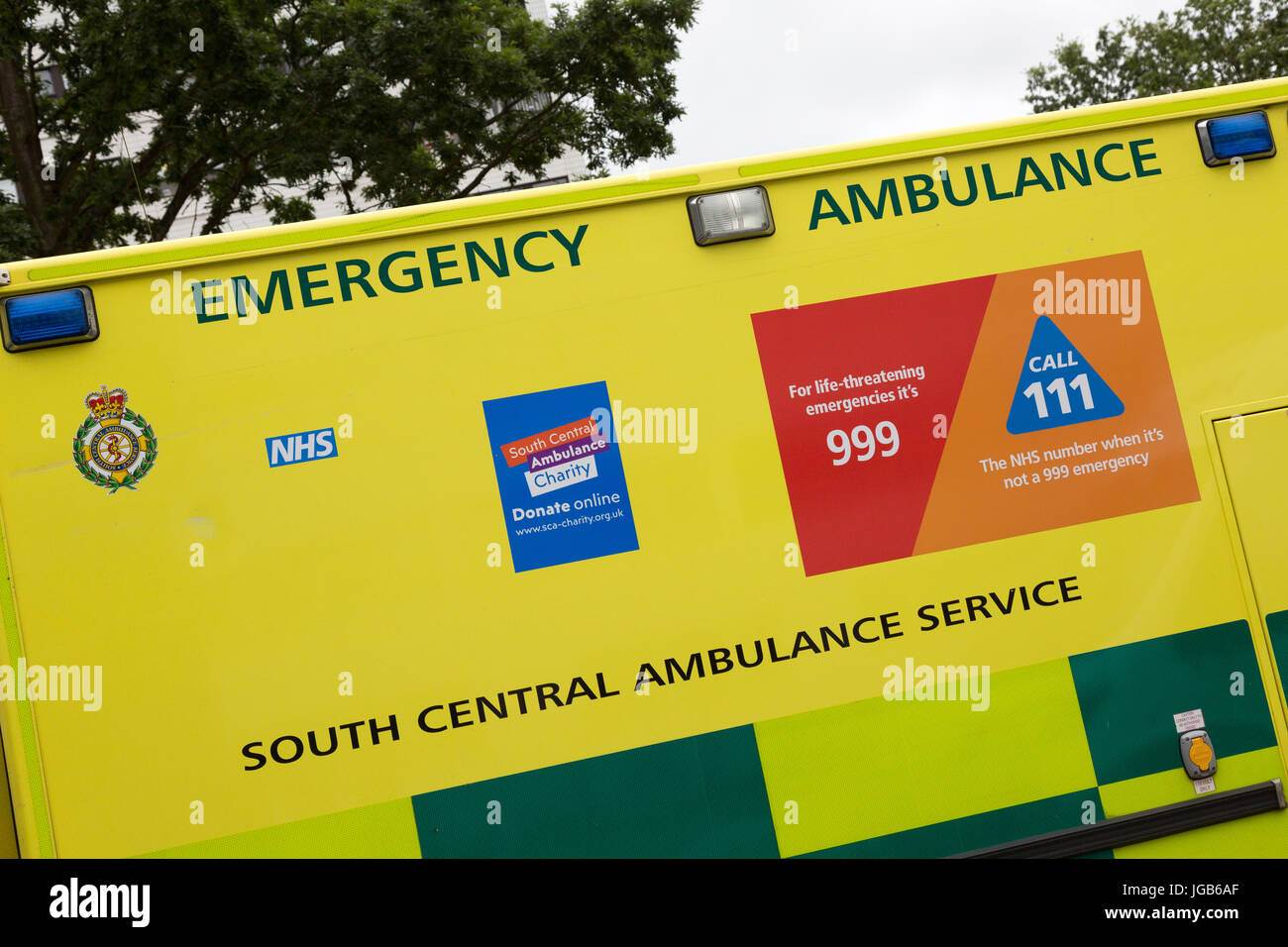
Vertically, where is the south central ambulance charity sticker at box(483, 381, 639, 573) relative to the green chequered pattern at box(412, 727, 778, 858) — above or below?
above

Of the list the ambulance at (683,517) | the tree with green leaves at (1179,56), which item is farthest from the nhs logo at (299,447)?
the tree with green leaves at (1179,56)

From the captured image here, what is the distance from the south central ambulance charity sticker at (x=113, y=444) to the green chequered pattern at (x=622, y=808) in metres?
1.22

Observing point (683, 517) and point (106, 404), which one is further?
point (683, 517)

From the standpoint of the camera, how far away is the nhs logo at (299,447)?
2748 millimetres

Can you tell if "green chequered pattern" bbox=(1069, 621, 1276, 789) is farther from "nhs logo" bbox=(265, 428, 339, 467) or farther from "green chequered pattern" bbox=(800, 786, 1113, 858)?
"nhs logo" bbox=(265, 428, 339, 467)

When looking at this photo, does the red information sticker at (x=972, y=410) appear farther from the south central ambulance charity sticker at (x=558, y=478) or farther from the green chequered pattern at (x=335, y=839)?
the green chequered pattern at (x=335, y=839)

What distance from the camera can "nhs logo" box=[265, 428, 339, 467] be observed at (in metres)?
2.75

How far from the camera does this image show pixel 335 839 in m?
2.69

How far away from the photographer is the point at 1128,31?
88.8ft

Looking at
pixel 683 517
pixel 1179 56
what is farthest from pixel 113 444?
pixel 1179 56

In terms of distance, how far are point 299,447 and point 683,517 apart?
1132 mm

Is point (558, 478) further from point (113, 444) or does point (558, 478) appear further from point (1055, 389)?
point (1055, 389)

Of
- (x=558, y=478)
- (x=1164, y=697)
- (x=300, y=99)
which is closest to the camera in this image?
(x=558, y=478)

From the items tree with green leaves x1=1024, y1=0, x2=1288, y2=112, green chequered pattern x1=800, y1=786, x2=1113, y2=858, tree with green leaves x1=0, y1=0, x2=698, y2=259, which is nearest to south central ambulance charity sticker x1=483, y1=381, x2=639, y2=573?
green chequered pattern x1=800, y1=786, x2=1113, y2=858
